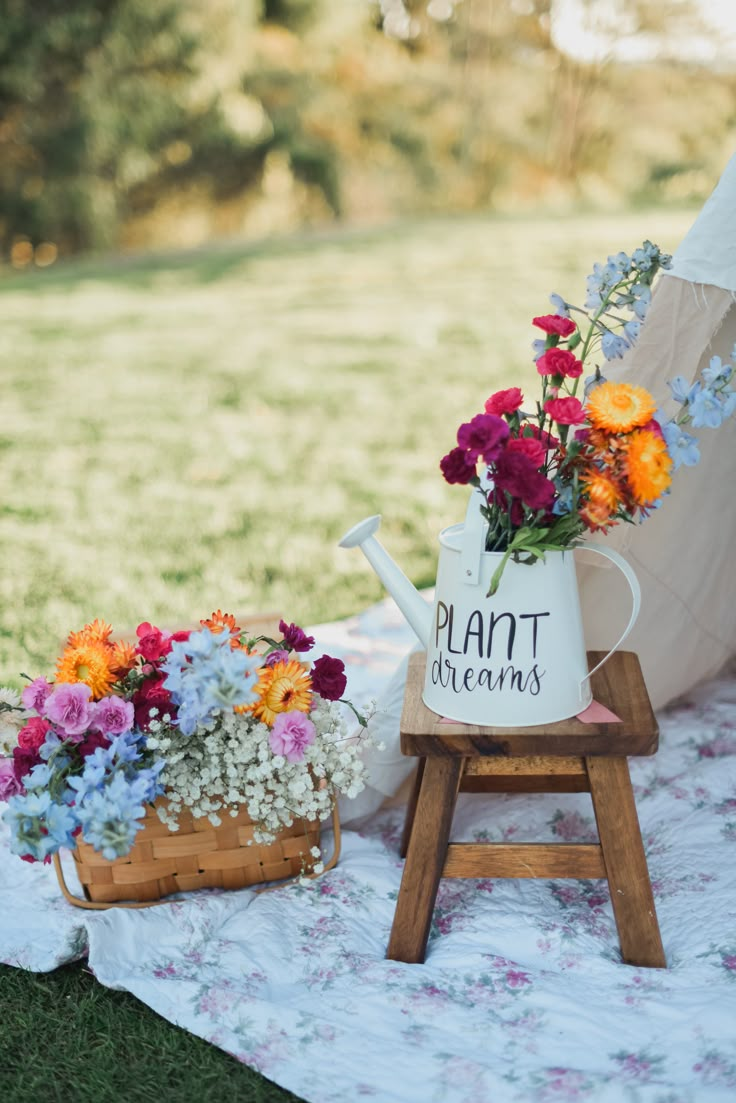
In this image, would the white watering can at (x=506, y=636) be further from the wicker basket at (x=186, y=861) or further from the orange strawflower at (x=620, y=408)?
the wicker basket at (x=186, y=861)

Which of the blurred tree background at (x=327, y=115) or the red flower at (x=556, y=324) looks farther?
the blurred tree background at (x=327, y=115)

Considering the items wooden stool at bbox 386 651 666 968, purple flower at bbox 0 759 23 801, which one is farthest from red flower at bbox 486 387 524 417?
purple flower at bbox 0 759 23 801

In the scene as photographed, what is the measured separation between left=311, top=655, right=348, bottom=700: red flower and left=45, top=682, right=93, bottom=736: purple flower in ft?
1.19

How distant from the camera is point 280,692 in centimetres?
173

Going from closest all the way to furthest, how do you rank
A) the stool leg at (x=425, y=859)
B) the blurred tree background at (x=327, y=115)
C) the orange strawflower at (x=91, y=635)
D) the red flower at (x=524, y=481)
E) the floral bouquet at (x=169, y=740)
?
the red flower at (x=524, y=481)
the floral bouquet at (x=169, y=740)
the stool leg at (x=425, y=859)
the orange strawflower at (x=91, y=635)
the blurred tree background at (x=327, y=115)

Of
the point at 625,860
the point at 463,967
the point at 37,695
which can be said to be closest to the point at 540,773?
the point at 625,860

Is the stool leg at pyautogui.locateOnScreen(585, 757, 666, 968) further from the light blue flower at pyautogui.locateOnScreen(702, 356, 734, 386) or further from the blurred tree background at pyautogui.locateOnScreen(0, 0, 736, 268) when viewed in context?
the blurred tree background at pyautogui.locateOnScreen(0, 0, 736, 268)

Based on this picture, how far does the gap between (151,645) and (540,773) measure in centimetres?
66

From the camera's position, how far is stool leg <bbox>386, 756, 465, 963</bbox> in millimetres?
1663

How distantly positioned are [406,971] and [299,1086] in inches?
10.9

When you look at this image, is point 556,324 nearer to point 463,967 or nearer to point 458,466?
point 458,466

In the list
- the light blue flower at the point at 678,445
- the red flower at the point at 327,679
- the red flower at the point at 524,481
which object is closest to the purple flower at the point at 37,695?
the red flower at the point at 327,679

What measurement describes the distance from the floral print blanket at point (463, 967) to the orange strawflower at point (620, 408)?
0.82m

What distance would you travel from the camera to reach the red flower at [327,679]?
1794mm
